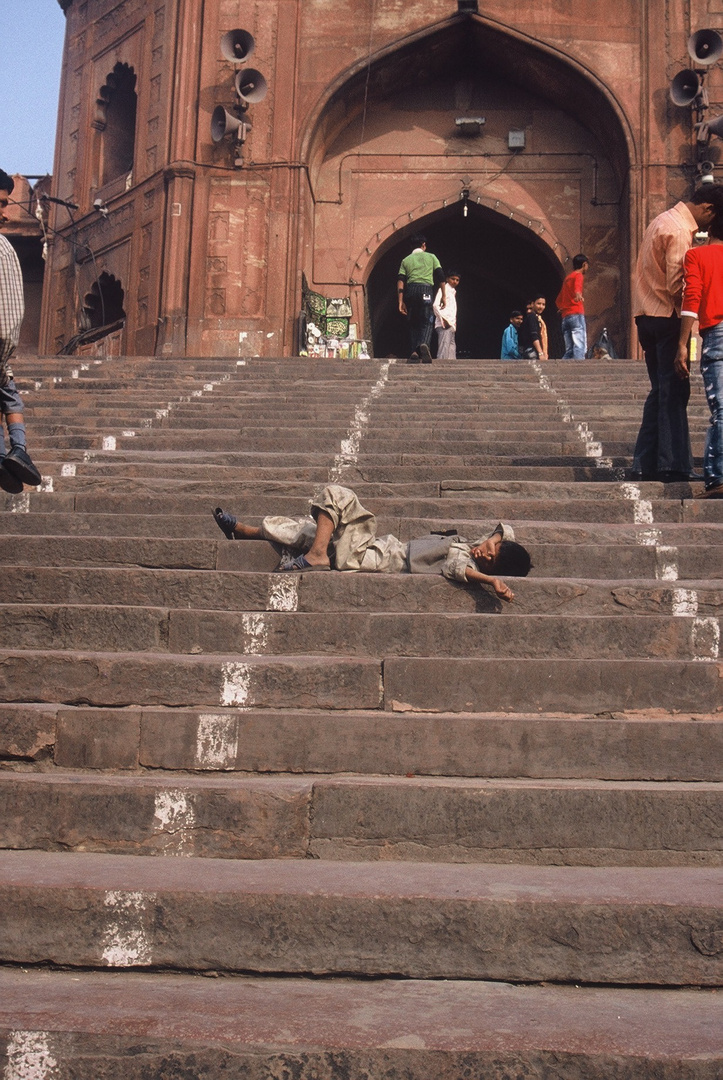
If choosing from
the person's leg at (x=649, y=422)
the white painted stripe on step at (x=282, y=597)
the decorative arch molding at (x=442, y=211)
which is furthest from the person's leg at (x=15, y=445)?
the decorative arch molding at (x=442, y=211)

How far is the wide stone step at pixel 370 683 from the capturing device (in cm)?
374

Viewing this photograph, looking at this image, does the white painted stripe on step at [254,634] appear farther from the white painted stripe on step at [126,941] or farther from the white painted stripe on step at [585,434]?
the white painted stripe on step at [585,434]

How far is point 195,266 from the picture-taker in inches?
653

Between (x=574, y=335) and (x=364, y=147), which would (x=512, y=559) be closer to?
(x=574, y=335)

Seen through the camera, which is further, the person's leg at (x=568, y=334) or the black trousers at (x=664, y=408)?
the person's leg at (x=568, y=334)

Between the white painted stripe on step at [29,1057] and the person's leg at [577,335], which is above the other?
the person's leg at [577,335]

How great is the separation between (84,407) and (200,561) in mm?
4603

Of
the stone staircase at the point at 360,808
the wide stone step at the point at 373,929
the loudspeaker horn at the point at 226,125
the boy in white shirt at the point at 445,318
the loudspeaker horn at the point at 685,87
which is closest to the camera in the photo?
the stone staircase at the point at 360,808

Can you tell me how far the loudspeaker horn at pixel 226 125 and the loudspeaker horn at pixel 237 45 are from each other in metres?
0.81

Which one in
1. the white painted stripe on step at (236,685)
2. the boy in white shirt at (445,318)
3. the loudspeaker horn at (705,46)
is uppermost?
the loudspeaker horn at (705,46)

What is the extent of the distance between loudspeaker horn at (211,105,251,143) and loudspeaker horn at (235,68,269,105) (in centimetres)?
32

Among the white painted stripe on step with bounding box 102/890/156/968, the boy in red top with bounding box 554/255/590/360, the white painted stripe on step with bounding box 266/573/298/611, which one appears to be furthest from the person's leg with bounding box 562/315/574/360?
the white painted stripe on step with bounding box 102/890/156/968

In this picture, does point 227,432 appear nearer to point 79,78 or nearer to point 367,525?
point 367,525

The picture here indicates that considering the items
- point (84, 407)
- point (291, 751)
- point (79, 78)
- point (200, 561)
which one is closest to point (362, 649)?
point (291, 751)
